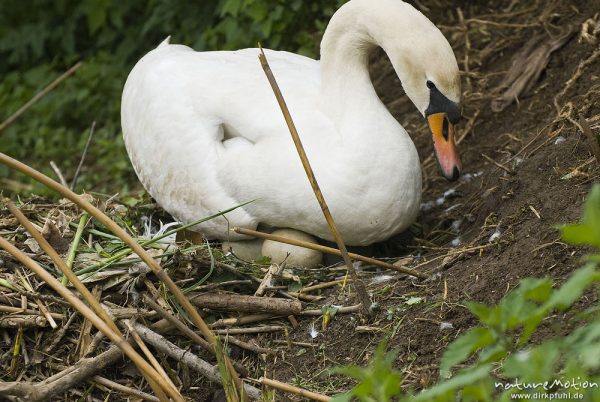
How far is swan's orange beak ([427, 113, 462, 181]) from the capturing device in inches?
192

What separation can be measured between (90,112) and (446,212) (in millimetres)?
4350

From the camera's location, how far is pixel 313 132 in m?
5.05

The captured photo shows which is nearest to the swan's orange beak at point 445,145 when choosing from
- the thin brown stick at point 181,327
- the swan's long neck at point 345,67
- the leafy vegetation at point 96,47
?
the swan's long neck at point 345,67

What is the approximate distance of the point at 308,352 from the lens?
4438 millimetres

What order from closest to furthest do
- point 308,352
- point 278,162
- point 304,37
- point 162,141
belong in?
point 308,352
point 278,162
point 162,141
point 304,37

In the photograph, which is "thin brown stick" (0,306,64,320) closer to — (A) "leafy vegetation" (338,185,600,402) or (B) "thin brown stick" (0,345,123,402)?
(B) "thin brown stick" (0,345,123,402)

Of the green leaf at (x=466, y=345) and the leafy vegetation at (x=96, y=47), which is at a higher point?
the green leaf at (x=466, y=345)

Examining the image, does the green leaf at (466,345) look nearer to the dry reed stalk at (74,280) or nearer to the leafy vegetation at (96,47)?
the dry reed stalk at (74,280)

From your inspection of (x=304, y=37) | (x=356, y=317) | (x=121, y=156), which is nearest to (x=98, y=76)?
(x=121, y=156)

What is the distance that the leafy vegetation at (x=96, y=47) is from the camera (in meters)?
7.85

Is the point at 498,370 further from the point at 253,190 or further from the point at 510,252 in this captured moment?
the point at 253,190

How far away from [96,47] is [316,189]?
19.6 ft

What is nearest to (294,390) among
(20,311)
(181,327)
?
(181,327)

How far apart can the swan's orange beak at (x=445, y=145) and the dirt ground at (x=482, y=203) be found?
0.28 meters
